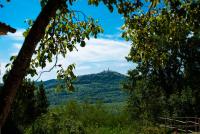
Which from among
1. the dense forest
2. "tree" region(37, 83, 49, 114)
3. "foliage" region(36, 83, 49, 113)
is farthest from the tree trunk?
"tree" region(37, 83, 49, 114)

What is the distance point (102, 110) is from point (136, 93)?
6.66 metres

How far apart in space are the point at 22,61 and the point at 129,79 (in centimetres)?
5580

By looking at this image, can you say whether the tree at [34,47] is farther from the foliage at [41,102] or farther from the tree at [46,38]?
the foliage at [41,102]

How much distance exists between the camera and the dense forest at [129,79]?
873 cm

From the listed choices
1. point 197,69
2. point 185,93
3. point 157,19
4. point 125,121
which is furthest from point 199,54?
point 157,19

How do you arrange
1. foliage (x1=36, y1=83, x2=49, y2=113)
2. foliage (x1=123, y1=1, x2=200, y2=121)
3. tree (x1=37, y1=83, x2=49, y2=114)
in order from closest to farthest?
foliage (x1=36, y1=83, x2=49, y2=113), tree (x1=37, y1=83, x2=49, y2=114), foliage (x1=123, y1=1, x2=200, y2=121)

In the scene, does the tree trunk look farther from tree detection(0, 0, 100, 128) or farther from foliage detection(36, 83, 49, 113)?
foliage detection(36, 83, 49, 113)

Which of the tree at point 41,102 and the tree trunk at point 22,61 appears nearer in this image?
the tree trunk at point 22,61

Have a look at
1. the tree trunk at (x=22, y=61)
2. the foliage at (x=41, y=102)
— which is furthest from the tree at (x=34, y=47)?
the foliage at (x=41, y=102)

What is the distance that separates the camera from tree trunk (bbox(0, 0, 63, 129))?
8180mm

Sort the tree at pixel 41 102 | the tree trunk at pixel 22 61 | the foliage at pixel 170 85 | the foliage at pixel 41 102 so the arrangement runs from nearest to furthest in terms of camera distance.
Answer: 1. the tree trunk at pixel 22 61
2. the foliage at pixel 41 102
3. the tree at pixel 41 102
4. the foliage at pixel 170 85

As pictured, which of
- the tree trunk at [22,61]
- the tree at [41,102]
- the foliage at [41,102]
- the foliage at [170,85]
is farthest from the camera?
the foliage at [170,85]

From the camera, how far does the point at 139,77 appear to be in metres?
62.6

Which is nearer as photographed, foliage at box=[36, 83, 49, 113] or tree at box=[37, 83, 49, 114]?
foliage at box=[36, 83, 49, 113]
